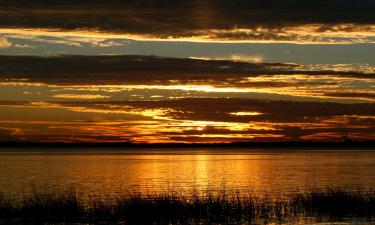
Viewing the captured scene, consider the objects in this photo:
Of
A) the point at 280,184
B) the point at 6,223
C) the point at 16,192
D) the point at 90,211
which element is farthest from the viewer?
the point at 280,184

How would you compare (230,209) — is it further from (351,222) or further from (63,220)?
(63,220)

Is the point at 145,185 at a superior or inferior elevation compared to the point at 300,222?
inferior

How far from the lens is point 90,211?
32.3 m

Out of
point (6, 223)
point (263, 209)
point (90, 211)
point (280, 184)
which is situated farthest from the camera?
point (280, 184)

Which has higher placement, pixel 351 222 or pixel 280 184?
pixel 351 222

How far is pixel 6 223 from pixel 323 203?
16.1 m

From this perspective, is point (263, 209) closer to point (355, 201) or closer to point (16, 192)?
point (355, 201)

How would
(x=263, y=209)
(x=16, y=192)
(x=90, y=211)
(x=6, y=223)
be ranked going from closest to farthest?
(x=6, y=223)
(x=90, y=211)
(x=263, y=209)
(x=16, y=192)

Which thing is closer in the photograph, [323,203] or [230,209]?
[230,209]

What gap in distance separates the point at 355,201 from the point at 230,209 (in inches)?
266

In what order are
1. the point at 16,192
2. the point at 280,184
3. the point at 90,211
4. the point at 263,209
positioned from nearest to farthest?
the point at 90,211, the point at 263,209, the point at 16,192, the point at 280,184

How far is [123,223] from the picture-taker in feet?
101

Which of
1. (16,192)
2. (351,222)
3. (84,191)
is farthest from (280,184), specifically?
(351,222)

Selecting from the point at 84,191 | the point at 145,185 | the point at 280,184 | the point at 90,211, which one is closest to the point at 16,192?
the point at 84,191
